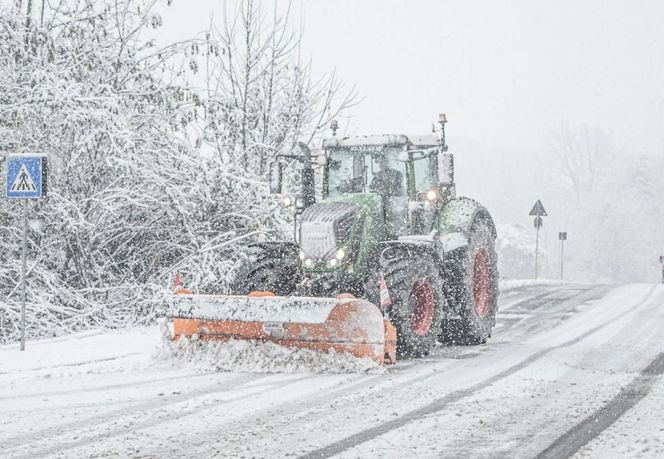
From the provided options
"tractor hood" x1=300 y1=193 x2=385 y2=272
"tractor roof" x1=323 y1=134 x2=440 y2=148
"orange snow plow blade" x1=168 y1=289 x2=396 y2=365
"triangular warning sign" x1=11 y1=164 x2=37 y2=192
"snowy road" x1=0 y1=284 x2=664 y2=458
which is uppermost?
"tractor roof" x1=323 y1=134 x2=440 y2=148

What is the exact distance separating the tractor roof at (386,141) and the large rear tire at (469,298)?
131 cm

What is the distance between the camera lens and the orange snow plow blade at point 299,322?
7.00 metres

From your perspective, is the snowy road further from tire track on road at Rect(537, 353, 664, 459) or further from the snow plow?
the snow plow

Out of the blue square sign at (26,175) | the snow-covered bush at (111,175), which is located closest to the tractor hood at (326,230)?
the blue square sign at (26,175)

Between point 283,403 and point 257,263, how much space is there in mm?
3174

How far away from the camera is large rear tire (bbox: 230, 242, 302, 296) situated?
8625 millimetres

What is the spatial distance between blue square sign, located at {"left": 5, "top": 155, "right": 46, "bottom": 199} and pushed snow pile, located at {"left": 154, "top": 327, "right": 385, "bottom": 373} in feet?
7.95

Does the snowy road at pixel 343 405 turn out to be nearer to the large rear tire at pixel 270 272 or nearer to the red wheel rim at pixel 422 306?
the red wheel rim at pixel 422 306

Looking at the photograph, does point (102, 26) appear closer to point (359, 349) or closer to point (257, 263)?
point (257, 263)

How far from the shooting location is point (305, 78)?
53.2 feet

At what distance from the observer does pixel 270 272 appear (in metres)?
8.69

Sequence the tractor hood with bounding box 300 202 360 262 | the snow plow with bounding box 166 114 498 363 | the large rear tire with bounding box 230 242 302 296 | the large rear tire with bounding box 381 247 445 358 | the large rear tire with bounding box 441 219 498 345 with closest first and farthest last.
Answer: the snow plow with bounding box 166 114 498 363, the large rear tire with bounding box 381 247 445 358, the tractor hood with bounding box 300 202 360 262, the large rear tire with bounding box 230 242 302 296, the large rear tire with bounding box 441 219 498 345

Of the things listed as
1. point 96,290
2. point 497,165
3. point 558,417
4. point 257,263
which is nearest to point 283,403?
point 558,417

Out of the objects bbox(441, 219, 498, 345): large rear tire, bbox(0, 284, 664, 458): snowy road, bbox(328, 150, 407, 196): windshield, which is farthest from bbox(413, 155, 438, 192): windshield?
bbox(0, 284, 664, 458): snowy road
